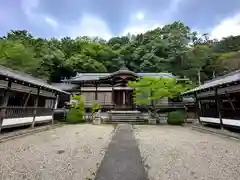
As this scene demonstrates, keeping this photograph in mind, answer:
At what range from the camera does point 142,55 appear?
126 ft

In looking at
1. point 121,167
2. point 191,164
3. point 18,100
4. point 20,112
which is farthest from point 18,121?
point 191,164

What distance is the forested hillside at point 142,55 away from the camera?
29.3 meters

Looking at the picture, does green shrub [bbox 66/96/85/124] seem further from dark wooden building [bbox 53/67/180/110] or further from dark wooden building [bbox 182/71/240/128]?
dark wooden building [bbox 182/71/240/128]

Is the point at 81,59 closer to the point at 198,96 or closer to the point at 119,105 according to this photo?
the point at 119,105

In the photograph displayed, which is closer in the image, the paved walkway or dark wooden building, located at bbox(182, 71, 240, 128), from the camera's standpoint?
the paved walkway

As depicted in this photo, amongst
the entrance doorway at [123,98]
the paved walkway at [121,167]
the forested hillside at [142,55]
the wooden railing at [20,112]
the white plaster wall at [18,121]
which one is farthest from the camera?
the forested hillside at [142,55]

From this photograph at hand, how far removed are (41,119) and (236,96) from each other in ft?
43.6

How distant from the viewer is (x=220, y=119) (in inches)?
441

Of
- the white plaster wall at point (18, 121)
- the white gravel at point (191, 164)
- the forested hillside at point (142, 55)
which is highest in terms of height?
the forested hillside at point (142, 55)

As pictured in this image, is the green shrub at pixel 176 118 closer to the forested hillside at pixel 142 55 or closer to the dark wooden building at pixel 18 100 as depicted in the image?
the dark wooden building at pixel 18 100

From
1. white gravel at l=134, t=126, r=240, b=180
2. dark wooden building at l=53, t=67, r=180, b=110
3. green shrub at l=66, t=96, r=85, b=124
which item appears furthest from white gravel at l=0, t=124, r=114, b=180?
dark wooden building at l=53, t=67, r=180, b=110

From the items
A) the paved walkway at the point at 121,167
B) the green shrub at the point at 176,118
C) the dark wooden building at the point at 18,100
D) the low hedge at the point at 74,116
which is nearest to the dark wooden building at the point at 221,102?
the green shrub at the point at 176,118

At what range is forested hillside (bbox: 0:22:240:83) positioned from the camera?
96.0 feet

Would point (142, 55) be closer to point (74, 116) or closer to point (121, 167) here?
point (74, 116)
